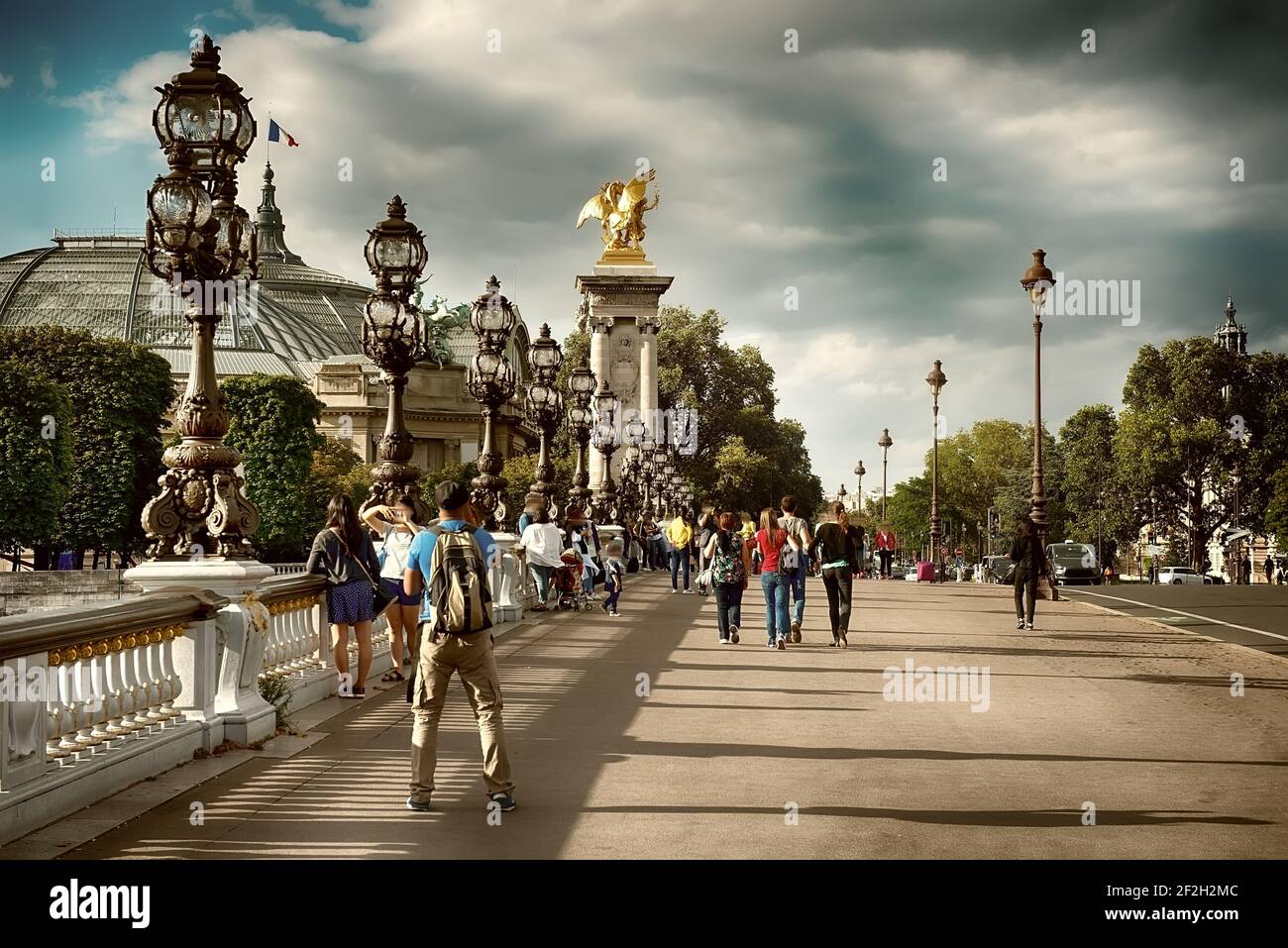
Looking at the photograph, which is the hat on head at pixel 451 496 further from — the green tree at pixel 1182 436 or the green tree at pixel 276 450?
the green tree at pixel 276 450

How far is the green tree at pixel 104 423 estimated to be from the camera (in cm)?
7250

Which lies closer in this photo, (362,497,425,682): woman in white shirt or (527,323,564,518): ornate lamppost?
(362,497,425,682): woman in white shirt

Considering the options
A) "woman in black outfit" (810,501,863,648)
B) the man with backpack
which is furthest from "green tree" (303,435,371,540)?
the man with backpack

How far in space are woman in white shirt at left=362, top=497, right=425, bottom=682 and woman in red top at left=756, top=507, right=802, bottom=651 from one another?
5.87 meters

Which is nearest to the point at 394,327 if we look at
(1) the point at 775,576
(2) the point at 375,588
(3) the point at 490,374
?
(2) the point at 375,588

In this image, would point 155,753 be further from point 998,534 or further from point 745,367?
point 998,534

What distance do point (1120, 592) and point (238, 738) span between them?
103 ft

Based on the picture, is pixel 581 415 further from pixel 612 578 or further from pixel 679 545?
pixel 612 578

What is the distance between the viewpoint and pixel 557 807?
347 inches

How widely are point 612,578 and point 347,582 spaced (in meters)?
12.9

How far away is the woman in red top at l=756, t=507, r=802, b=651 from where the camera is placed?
20062 millimetres

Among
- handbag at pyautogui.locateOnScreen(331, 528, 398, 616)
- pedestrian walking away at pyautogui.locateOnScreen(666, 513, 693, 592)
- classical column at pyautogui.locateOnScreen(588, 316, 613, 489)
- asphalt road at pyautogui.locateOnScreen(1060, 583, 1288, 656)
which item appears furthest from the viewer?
classical column at pyautogui.locateOnScreen(588, 316, 613, 489)

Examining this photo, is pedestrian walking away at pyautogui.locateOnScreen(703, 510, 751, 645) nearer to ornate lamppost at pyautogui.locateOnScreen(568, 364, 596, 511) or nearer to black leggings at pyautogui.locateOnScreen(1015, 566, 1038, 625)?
black leggings at pyautogui.locateOnScreen(1015, 566, 1038, 625)
